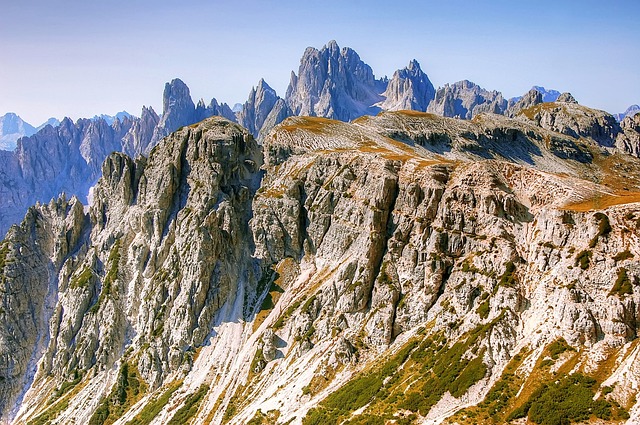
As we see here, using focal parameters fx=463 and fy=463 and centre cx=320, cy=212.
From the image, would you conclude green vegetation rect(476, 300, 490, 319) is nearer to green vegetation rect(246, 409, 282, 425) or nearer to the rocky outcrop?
green vegetation rect(246, 409, 282, 425)

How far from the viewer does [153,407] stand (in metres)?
122

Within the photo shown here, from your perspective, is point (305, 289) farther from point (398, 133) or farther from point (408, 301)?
point (398, 133)

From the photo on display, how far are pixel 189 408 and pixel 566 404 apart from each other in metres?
88.9

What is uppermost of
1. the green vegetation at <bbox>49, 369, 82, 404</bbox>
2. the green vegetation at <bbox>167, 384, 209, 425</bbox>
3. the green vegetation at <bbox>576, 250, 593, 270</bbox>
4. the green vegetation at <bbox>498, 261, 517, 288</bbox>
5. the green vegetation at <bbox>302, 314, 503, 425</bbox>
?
the green vegetation at <bbox>576, 250, 593, 270</bbox>

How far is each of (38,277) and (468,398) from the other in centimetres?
16543

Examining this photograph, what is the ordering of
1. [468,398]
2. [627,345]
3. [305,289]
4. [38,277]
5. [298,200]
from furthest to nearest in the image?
[38,277]
[298,200]
[305,289]
[468,398]
[627,345]

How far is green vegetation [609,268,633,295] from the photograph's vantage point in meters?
68.2

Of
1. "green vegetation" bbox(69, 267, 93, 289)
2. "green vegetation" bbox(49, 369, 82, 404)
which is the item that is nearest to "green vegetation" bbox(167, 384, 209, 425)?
"green vegetation" bbox(49, 369, 82, 404)

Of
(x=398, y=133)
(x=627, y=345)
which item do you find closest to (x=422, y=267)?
(x=627, y=345)

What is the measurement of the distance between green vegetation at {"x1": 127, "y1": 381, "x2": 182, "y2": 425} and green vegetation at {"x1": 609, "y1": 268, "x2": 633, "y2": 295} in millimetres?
105138

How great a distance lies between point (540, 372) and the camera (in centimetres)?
6750

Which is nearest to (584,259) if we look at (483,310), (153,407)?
(483,310)

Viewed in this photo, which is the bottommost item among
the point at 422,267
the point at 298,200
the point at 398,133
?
the point at 422,267

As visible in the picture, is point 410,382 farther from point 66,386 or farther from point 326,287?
point 66,386
